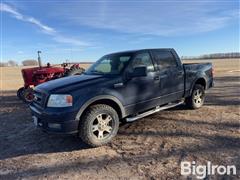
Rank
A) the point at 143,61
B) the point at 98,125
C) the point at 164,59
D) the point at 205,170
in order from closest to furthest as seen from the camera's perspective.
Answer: the point at 205,170
the point at 98,125
the point at 143,61
the point at 164,59

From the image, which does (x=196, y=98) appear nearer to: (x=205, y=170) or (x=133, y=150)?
(x=133, y=150)

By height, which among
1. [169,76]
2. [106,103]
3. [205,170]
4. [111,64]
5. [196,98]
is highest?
[111,64]

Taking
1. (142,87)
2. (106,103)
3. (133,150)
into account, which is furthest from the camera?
(142,87)

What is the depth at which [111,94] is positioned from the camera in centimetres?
481

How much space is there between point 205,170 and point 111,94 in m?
2.20

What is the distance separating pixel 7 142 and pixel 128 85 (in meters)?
2.90

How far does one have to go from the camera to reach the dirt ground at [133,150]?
3748mm

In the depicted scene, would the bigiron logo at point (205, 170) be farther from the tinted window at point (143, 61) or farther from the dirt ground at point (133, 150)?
the tinted window at point (143, 61)

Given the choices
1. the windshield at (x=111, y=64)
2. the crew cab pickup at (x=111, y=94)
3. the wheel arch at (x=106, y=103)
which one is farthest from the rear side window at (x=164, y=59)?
the wheel arch at (x=106, y=103)

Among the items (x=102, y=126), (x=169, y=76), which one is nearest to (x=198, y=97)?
(x=169, y=76)

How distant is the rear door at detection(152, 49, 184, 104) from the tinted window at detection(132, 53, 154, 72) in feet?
0.78

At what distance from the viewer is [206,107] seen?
24.2ft

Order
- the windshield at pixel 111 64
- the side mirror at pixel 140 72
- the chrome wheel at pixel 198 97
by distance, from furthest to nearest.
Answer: the chrome wheel at pixel 198 97
the windshield at pixel 111 64
the side mirror at pixel 140 72

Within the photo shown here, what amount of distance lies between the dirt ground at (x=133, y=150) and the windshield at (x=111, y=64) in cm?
143
